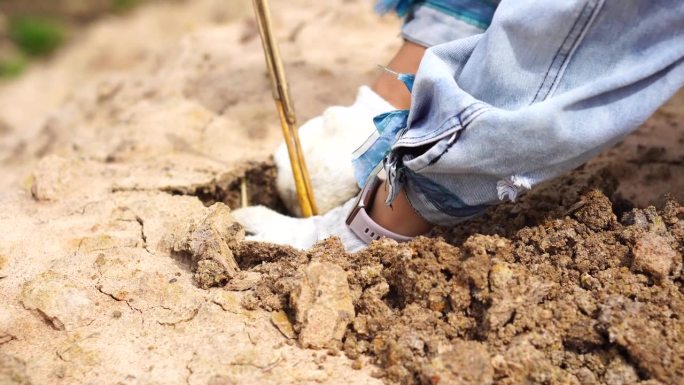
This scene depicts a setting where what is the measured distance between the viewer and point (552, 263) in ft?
4.27

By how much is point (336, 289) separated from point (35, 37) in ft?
12.0

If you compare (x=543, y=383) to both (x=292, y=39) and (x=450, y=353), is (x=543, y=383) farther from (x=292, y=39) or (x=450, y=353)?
(x=292, y=39)

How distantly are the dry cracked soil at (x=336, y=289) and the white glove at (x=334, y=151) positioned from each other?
174mm

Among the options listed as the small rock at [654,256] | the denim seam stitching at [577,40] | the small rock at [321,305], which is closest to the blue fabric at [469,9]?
the denim seam stitching at [577,40]

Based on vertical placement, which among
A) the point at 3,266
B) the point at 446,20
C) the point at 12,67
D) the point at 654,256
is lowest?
the point at 12,67

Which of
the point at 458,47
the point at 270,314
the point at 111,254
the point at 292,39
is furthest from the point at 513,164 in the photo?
the point at 292,39

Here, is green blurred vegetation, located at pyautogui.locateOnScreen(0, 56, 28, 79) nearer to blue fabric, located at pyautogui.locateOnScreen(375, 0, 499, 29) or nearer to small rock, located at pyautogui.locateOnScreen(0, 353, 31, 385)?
blue fabric, located at pyautogui.locateOnScreen(375, 0, 499, 29)

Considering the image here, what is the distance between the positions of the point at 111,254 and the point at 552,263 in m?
0.91

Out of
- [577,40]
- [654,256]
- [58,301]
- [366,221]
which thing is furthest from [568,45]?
[58,301]

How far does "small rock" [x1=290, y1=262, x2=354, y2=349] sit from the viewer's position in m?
1.23

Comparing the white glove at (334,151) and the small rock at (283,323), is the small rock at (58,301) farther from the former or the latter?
the white glove at (334,151)

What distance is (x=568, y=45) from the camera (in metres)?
1.21

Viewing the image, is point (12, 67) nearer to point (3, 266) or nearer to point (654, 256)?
point (3, 266)

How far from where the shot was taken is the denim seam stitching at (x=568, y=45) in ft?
3.86
